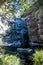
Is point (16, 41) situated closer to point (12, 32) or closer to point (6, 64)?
point (12, 32)

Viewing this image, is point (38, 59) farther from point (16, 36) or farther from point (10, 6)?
point (16, 36)

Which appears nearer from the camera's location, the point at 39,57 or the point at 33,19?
the point at 39,57

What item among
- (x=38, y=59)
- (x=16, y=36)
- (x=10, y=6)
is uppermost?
(x=10, y=6)

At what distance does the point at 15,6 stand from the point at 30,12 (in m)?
4.63

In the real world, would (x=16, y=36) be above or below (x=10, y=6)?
below

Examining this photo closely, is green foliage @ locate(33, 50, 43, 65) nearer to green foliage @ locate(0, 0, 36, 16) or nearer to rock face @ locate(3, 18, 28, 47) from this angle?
green foliage @ locate(0, 0, 36, 16)

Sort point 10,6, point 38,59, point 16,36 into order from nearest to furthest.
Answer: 1. point 10,6
2. point 38,59
3. point 16,36

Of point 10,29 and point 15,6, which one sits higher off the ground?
point 15,6

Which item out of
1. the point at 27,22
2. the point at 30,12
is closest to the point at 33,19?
the point at 30,12

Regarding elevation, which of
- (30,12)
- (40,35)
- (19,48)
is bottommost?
(19,48)

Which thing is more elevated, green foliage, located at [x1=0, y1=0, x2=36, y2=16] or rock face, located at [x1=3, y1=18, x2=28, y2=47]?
green foliage, located at [x1=0, y1=0, x2=36, y2=16]

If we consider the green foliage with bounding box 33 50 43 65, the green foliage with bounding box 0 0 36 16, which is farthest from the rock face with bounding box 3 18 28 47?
the green foliage with bounding box 0 0 36 16

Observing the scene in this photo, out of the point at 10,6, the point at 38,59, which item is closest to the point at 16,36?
the point at 38,59

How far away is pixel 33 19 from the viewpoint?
11.8 metres
